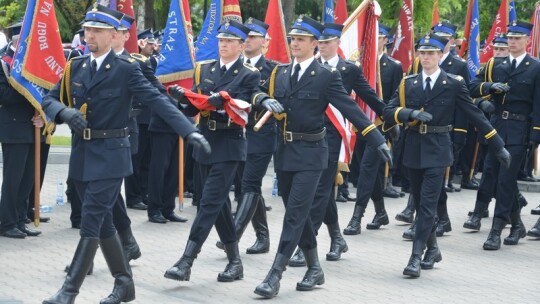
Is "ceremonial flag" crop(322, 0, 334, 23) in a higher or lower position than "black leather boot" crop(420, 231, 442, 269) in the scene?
higher

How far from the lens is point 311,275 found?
928 centimetres

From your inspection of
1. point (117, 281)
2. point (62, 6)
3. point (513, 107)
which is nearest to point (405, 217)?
point (513, 107)

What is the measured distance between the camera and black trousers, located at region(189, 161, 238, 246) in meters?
9.17

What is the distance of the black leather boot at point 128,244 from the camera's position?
948cm

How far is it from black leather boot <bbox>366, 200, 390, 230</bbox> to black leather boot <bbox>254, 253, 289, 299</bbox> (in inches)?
152

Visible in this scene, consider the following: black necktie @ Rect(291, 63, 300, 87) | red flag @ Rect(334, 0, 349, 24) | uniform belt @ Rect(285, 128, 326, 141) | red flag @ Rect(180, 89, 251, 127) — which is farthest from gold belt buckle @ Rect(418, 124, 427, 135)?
red flag @ Rect(334, 0, 349, 24)

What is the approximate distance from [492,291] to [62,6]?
22371mm

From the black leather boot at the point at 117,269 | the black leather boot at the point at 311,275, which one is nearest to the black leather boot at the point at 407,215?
the black leather boot at the point at 311,275

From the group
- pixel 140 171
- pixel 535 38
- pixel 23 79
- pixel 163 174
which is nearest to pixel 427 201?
pixel 163 174

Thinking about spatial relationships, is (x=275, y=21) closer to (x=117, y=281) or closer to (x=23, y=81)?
(x=23, y=81)

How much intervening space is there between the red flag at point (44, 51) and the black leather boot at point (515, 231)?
5.01m

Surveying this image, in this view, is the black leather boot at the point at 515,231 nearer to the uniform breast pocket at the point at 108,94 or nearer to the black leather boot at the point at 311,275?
the black leather boot at the point at 311,275

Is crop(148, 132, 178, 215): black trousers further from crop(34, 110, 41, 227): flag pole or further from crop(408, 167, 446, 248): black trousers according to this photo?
crop(408, 167, 446, 248): black trousers

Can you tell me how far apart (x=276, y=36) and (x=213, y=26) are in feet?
3.06
